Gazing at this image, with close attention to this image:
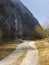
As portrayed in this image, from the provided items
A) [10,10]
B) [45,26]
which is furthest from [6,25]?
[45,26]

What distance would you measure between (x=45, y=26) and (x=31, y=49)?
63 centimetres

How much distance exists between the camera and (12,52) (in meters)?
3.55

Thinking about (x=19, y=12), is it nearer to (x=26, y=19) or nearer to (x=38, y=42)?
(x=26, y=19)

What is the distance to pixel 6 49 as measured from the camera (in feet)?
11.3

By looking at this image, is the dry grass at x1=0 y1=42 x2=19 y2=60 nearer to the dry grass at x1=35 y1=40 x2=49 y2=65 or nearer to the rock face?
the rock face

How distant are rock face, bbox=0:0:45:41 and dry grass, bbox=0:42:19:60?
148 millimetres

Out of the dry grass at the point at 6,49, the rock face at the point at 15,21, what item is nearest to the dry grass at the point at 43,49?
the rock face at the point at 15,21

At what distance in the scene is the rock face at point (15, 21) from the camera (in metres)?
3.61

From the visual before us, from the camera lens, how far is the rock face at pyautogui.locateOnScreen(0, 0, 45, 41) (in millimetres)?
3611

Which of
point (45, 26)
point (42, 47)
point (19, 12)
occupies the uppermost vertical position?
point (19, 12)

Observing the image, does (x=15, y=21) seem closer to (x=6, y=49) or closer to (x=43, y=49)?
(x=6, y=49)

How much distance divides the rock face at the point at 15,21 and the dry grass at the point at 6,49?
15 centimetres

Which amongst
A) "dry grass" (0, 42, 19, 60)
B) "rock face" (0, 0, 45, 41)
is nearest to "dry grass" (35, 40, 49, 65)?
"rock face" (0, 0, 45, 41)

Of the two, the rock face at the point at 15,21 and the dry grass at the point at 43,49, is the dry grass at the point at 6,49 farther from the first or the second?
the dry grass at the point at 43,49
